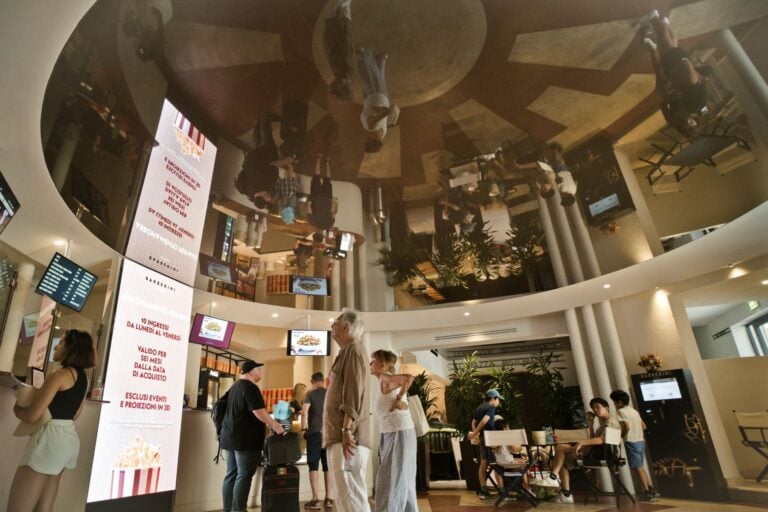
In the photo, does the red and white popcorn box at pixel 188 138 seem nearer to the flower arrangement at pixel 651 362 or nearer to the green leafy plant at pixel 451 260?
the green leafy plant at pixel 451 260

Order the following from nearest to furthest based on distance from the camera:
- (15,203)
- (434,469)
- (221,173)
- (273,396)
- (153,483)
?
(15,203)
(153,483)
(221,173)
(434,469)
(273,396)

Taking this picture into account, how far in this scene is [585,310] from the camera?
7934 mm

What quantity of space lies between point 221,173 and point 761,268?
9095 millimetres

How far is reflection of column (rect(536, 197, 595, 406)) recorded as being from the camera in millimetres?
7504

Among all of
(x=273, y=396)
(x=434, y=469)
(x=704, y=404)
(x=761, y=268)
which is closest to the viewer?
(x=761, y=268)

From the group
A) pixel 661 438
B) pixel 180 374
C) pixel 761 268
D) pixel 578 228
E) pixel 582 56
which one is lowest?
pixel 661 438

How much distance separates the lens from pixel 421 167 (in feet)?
30.3

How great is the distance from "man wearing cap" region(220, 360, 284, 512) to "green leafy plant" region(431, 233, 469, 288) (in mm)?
6238

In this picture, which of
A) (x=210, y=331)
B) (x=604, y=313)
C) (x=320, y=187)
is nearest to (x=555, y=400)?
(x=604, y=313)

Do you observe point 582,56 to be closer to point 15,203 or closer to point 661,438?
point 661,438

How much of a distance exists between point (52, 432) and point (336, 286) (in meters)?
7.02

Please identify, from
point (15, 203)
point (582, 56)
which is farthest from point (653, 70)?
point (15, 203)

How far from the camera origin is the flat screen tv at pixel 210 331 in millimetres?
6953

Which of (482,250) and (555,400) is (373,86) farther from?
(555,400)
